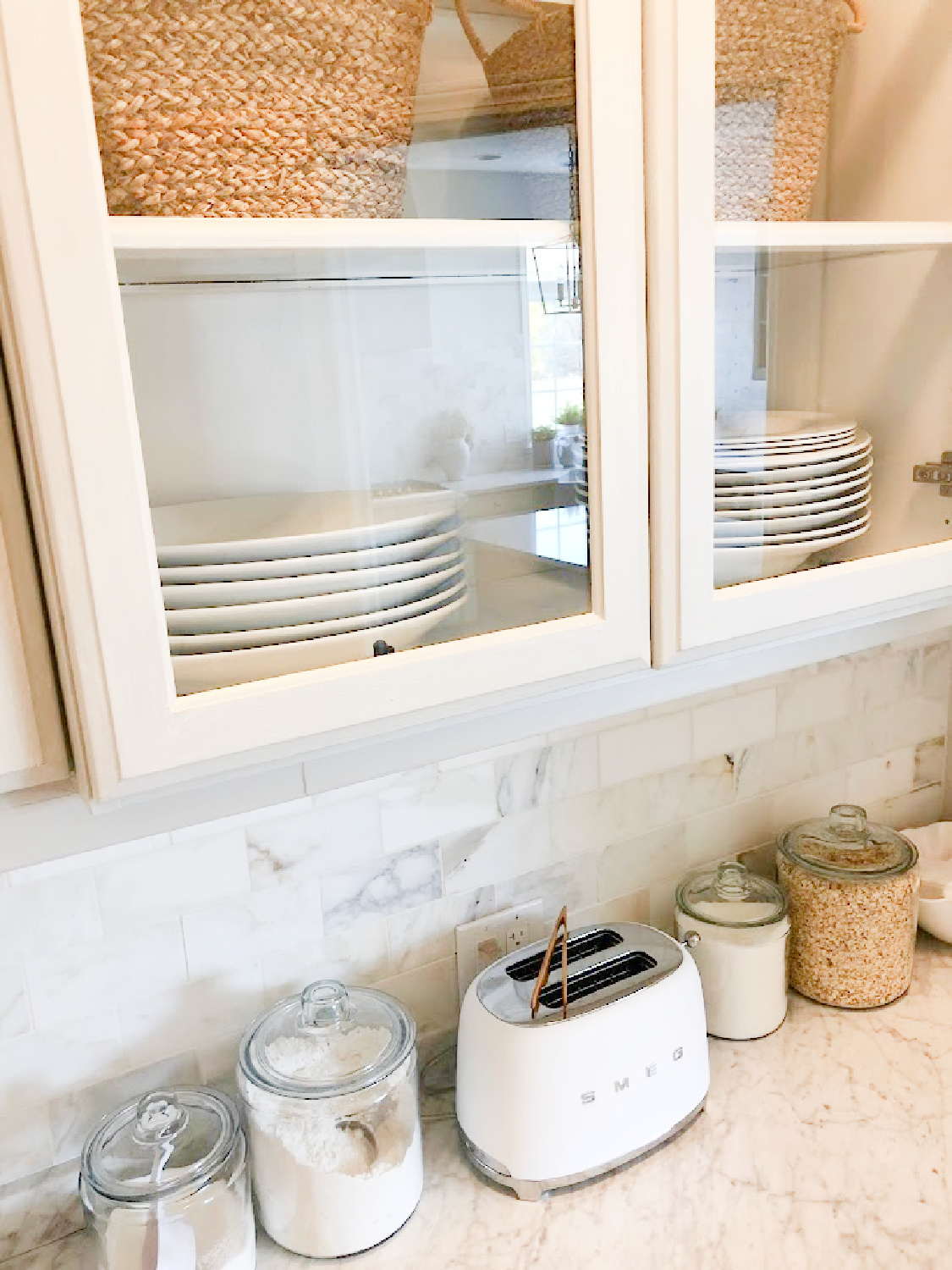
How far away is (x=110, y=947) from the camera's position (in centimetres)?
97

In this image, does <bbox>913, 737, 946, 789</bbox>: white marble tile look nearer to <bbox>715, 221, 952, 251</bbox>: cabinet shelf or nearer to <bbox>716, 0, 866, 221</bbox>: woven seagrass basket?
<bbox>715, 221, 952, 251</bbox>: cabinet shelf

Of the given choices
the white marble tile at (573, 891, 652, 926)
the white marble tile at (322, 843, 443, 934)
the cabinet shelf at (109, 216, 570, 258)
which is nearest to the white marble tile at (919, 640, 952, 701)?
the white marble tile at (573, 891, 652, 926)

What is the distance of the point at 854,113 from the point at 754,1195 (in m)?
1.02

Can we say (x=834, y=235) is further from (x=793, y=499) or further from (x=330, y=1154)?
(x=330, y=1154)

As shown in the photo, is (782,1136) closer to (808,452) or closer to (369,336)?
(808,452)

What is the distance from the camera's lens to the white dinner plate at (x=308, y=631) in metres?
0.67

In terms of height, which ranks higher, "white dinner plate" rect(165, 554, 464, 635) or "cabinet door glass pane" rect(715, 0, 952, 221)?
"cabinet door glass pane" rect(715, 0, 952, 221)

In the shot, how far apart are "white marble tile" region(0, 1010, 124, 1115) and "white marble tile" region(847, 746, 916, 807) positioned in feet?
3.32

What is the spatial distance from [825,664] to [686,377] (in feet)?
2.38

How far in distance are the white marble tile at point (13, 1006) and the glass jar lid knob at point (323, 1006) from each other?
0.82 ft

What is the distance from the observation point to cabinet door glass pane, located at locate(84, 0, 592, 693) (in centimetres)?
65

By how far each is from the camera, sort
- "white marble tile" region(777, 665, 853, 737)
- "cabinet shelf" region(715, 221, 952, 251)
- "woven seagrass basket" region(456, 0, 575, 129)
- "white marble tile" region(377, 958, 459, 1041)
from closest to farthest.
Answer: "woven seagrass basket" region(456, 0, 575, 129), "cabinet shelf" region(715, 221, 952, 251), "white marble tile" region(377, 958, 459, 1041), "white marble tile" region(777, 665, 853, 737)

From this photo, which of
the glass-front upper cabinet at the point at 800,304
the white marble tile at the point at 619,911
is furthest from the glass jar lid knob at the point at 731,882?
the glass-front upper cabinet at the point at 800,304

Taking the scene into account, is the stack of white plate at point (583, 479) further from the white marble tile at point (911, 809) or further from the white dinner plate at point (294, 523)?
the white marble tile at point (911, 809)
